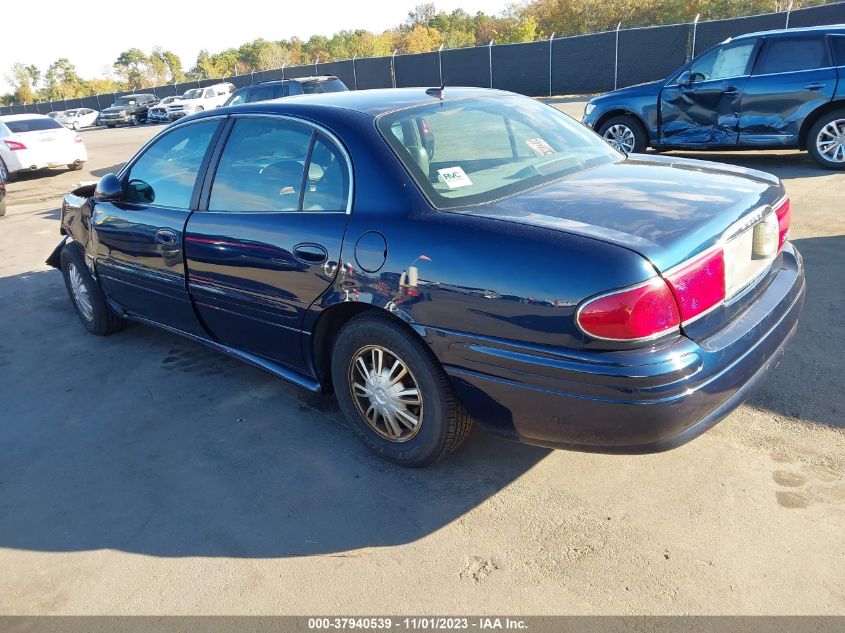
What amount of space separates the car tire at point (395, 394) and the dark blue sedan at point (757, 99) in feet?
24.2

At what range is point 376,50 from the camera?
64.1 m

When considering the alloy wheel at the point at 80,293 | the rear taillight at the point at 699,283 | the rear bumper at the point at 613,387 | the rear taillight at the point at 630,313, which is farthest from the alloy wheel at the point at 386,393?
the alloy wheel at the point at 80,293

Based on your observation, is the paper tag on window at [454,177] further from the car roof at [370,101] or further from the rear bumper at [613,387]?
the rear bumper at [613,387]

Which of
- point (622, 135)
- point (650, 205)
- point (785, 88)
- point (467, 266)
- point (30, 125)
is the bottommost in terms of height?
point (622, 135)

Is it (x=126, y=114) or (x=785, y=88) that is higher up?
(x=126, y=114)

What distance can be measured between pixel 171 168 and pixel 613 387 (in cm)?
314

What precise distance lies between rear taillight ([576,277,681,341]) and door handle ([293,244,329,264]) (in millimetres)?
1283

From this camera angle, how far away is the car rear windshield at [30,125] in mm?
15992

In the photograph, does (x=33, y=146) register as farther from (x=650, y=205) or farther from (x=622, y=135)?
(x=650, y=205)

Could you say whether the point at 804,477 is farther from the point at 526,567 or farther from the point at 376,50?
the point at 376,50

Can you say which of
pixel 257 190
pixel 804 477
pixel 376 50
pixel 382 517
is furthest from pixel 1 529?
pixel 376 50

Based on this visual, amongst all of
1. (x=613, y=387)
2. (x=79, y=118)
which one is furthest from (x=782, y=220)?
(x=79, y=118)

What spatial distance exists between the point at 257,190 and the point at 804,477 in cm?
291

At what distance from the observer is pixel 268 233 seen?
339 centimetres
